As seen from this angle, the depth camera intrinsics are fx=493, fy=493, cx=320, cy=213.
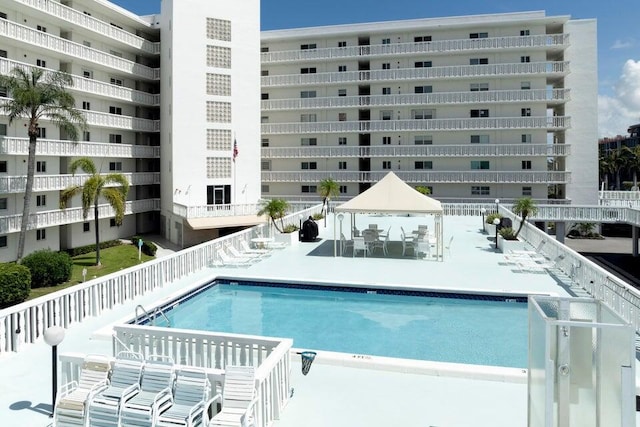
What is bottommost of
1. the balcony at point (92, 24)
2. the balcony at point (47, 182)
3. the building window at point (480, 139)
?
the balcony at point (47, 182)

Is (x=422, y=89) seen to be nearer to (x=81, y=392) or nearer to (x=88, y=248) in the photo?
(x=88, y=248)

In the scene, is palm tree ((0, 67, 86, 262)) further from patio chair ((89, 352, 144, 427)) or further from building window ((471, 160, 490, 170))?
building window ((471, 160, 490, 170))

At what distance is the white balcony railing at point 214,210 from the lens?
3634cm

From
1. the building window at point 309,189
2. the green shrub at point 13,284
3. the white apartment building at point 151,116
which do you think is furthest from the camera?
the building window at point 309,189

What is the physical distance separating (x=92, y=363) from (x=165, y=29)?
39462 mm

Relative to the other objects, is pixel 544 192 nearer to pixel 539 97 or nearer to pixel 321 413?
pixel 539 97

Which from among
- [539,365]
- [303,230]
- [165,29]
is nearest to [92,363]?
[539,365]

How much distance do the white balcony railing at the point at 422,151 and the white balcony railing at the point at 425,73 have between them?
263 inches

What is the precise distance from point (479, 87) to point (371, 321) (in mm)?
41151

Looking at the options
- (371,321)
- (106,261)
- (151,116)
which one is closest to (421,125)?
(151,116)

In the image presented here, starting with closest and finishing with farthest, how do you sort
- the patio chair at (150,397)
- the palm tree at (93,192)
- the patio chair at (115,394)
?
the patio chair at (150,397), the patio chair at (115,394), the palm tree at (93,192)

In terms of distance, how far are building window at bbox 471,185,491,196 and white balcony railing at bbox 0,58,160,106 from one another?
30731mm

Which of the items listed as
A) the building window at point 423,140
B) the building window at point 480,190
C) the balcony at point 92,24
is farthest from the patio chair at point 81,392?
the building window at point 423,140

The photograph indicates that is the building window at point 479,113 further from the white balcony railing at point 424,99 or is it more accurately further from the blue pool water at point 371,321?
the blue pool water at point 371,321
